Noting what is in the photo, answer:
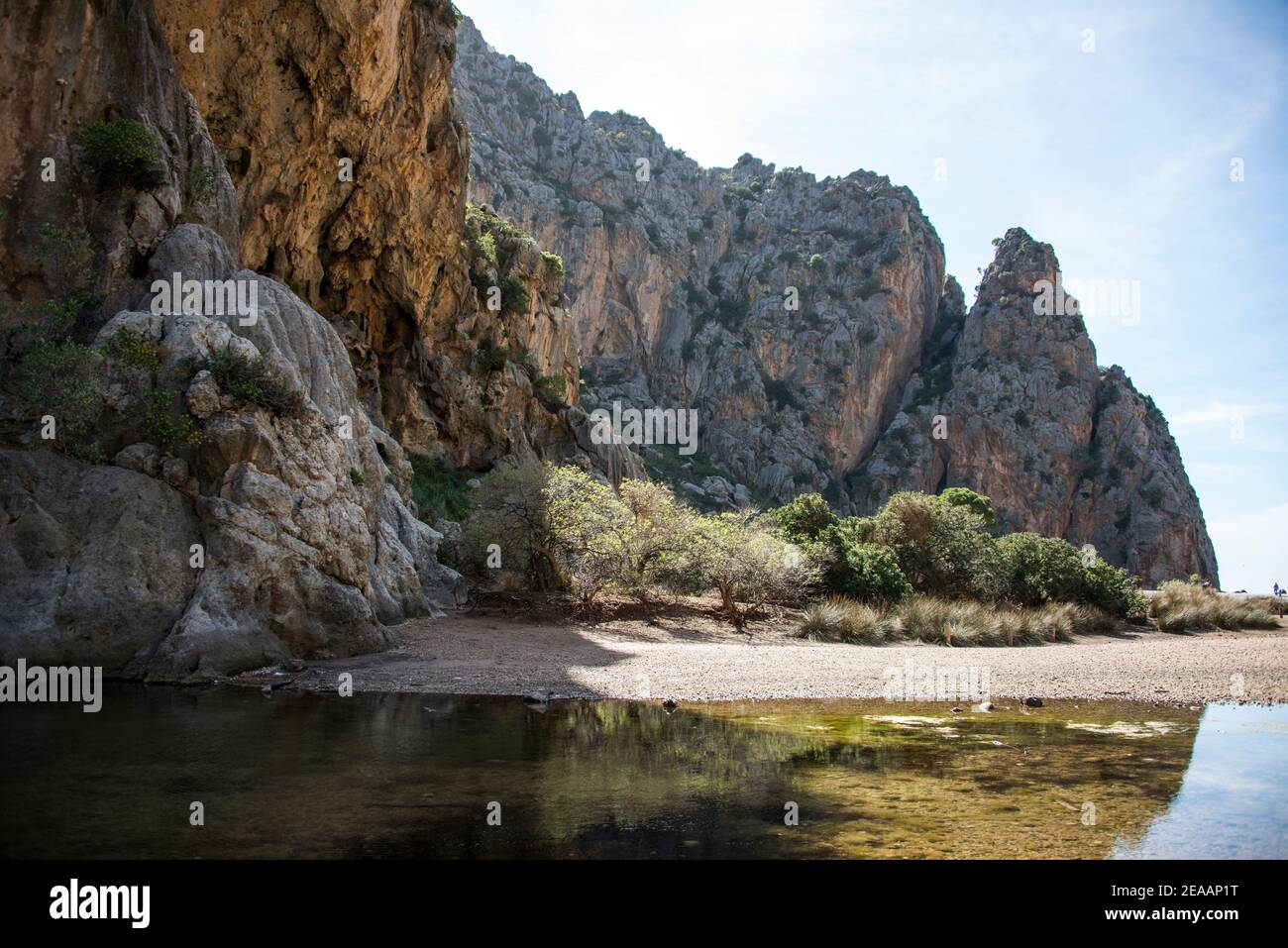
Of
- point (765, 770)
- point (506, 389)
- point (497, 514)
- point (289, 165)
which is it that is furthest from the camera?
point (506, 389)

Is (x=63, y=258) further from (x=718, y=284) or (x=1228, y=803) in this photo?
(x=718, y=284)

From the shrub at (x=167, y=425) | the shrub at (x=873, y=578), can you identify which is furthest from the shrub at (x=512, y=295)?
the shrub at (x=167, y=425)

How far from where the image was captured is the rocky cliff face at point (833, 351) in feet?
329

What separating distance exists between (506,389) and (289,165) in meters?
18.8

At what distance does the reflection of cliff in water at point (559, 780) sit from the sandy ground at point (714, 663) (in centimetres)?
229

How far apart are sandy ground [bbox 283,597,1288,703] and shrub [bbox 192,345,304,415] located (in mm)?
6229

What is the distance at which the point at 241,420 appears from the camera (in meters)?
16.7

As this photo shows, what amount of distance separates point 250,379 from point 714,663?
1281 centimetres

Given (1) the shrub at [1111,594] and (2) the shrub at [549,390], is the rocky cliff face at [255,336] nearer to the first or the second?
(2) the shrub at [549,390]

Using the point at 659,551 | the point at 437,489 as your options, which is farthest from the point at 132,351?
the point at 437,489

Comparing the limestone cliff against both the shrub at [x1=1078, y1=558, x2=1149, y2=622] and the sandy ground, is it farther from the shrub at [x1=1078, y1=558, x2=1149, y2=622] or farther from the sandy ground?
the shrub at [x1=1078, y1=558, x2=1149, y2=622]

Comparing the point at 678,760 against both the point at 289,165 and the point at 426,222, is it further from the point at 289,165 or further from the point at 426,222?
the point at 426,222

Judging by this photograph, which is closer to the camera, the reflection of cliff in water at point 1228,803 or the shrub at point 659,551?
the reflection of cliff in water at point 1228,803

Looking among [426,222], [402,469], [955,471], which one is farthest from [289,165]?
[955,471]
